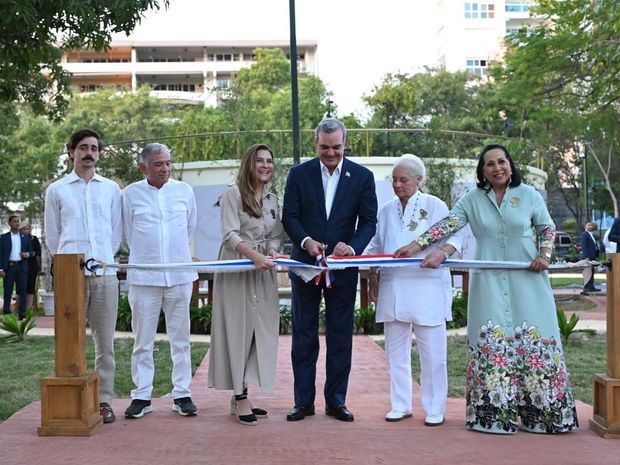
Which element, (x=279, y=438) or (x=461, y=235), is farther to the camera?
(x=461, y=235)

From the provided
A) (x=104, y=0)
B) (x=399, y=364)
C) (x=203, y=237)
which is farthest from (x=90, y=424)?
(x=203, y=237)

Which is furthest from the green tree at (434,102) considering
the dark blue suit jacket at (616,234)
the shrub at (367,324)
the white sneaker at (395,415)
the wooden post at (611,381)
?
the wooden post at (611,381)

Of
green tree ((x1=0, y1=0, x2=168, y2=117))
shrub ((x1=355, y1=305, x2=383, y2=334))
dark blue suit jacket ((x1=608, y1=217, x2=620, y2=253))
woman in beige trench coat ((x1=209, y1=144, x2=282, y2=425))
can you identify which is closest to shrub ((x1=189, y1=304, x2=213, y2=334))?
shrub ((x1=355, y1=305, x2=383, y2=334))

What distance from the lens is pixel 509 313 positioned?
5934 mm

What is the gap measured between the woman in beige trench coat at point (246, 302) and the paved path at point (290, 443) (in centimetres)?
35

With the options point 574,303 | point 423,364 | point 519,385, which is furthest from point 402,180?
point 574,303

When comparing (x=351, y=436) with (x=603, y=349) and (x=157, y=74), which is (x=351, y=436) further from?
(x=157, y=74)

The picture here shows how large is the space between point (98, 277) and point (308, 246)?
153cm

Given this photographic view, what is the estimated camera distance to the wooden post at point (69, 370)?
584 centimetres

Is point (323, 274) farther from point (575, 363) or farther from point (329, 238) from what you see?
point (575, 363)

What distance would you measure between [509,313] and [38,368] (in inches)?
236

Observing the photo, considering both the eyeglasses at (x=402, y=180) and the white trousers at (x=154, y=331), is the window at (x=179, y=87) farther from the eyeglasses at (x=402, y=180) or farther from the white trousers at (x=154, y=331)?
the eyeglasses at (x=402, y=180)

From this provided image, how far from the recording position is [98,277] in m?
6.29

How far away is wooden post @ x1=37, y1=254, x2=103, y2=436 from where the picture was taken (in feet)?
19.2
